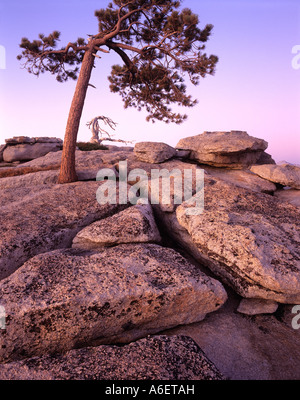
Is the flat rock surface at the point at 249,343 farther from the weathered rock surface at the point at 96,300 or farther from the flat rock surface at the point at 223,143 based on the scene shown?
the flat rock surface at the point at 223,143

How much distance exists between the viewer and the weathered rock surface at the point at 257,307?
17.6 feet

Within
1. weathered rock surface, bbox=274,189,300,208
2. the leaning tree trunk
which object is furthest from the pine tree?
weathered rock surface, bbox=274,189,300,208

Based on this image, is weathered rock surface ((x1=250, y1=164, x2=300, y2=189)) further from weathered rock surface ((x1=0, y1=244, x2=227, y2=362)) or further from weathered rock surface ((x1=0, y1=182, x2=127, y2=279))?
weathered rock surface ((x1=0, y1=244, x2=227, y2=362))

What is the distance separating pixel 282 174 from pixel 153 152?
7.21 meters

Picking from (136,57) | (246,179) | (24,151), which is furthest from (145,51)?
(24,151)

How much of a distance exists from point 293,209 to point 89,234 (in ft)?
21.4

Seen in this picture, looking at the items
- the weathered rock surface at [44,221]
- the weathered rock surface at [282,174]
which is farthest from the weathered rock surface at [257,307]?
the weathered rock surface at [282,174]

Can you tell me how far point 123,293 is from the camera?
4.34m

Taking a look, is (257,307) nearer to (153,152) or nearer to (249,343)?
(249,343)

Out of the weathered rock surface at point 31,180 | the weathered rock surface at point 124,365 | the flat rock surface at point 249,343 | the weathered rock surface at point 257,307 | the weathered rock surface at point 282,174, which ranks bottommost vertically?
the flat rock surface at point 249,343

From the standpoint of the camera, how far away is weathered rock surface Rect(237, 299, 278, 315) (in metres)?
5.37

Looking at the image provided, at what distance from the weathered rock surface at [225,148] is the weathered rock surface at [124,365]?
12754 millimetres
